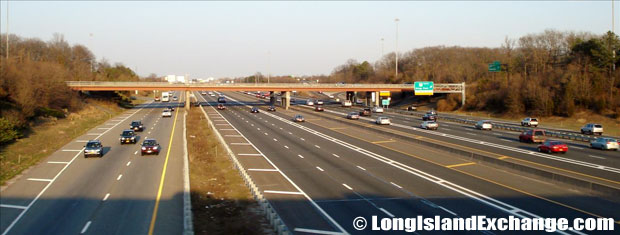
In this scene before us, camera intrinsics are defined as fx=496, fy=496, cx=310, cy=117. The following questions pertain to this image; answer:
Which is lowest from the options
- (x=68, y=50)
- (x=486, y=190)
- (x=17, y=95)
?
(x=486, y=190)

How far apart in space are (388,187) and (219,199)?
8631 mm

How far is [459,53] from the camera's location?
571 feet

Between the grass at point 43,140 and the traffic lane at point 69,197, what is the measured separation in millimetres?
3307

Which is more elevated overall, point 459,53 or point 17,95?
point 459,53

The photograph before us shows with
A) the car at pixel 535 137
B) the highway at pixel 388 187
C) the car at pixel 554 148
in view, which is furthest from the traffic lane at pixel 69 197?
the car at pixel 535 137

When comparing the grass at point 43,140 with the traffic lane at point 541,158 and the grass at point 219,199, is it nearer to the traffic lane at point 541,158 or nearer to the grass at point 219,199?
the grass at point 219,199

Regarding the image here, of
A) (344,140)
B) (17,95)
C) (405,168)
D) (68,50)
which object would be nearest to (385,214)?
(405,168)

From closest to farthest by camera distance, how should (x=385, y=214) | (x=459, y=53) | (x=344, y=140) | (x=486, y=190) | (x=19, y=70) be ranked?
(x=385, y=214), (x=486, y=190), (x=344, y=140), (x=19, y=70), (x=459, y=53)

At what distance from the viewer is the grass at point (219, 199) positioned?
1802cm

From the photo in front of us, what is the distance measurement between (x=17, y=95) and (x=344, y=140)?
42.7m

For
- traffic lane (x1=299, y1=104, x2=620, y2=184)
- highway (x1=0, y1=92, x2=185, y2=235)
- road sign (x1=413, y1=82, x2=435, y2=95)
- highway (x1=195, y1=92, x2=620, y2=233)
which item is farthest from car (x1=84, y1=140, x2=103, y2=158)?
road sign (x1=413, y1=82, x2=435, y2=95)

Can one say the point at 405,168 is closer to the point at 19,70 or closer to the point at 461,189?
the point at 461,189

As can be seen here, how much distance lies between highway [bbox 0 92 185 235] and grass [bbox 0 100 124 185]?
1188 millimetres

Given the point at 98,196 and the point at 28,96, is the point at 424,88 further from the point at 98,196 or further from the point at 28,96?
the point at 98,196
